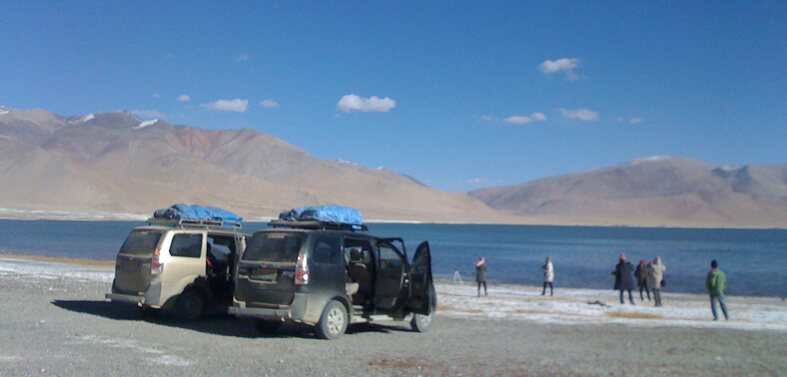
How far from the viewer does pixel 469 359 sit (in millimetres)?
9461

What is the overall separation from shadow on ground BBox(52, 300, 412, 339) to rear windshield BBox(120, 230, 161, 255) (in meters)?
1.20

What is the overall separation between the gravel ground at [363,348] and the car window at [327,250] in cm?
119

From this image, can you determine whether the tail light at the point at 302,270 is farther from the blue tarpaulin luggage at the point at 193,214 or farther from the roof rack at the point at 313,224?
the blue tarpaulin luggage at the point at 193,214

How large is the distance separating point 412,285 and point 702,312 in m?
9.44

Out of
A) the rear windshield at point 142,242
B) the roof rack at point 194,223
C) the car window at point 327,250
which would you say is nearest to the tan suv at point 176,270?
the rear windshield at point 142,242

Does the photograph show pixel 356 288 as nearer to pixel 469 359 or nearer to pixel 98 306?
pixel 469 359

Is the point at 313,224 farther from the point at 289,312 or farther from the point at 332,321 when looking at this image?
the point at 289,312

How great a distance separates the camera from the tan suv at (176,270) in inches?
469

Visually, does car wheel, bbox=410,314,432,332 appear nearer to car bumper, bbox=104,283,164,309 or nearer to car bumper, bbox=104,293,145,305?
car bumper, bbox=104,283,164,309

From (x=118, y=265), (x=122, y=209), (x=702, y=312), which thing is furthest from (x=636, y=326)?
(x=122, y=209)

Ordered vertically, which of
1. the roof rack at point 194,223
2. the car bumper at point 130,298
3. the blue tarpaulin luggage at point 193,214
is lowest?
the car bumper at point 130,298

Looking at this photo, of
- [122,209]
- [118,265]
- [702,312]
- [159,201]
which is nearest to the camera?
[118,265]

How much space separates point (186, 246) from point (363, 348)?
12.9ft

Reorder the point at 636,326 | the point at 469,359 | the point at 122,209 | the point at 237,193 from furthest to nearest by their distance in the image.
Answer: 1. the point at 237,193
2. the point at 122,209
3. the point at 636,326
4. the point at 469,359
